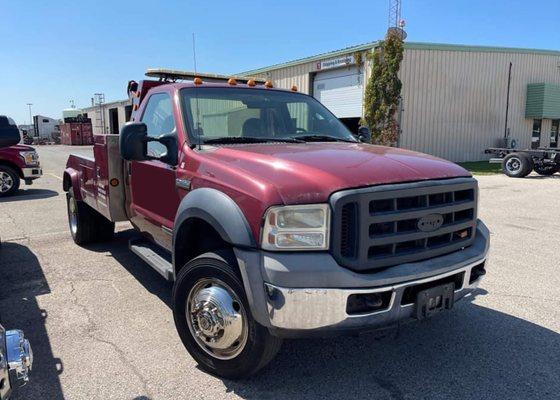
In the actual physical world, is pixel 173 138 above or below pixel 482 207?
above

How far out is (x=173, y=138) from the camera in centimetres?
366

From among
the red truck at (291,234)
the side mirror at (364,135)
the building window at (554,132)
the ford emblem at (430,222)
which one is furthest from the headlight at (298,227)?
the building window at (554,132)

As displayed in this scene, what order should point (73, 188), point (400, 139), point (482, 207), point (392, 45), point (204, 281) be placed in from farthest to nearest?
point (400, 139) < point (392, 45) < point (482, 207) < point (73, 188) < point (204, 281)

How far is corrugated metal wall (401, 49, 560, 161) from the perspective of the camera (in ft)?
65.3

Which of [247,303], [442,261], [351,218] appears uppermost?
[351,218]

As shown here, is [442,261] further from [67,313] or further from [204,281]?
[67,313]

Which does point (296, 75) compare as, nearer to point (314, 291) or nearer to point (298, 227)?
point (298, 227)

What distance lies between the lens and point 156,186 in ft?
13.1

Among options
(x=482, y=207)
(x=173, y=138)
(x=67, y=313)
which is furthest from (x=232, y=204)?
(x=482, y=207)

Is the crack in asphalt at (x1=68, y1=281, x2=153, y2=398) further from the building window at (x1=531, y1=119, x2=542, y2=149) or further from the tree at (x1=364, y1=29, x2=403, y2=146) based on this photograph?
the building window at (x1=531, y1=119, x2=542, y2=149)

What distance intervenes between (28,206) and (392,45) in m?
14.0

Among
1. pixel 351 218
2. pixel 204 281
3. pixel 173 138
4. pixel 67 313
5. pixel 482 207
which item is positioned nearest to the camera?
pixel 351 218

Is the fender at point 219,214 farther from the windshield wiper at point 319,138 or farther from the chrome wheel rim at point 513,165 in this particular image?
the chrome wheel rim at point 513,165

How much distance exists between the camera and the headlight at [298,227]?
2553mm
